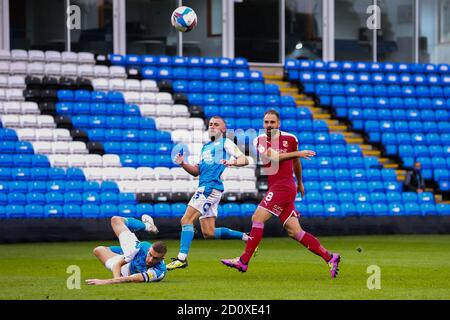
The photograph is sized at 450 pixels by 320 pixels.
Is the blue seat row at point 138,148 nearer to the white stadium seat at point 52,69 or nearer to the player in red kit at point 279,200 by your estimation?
the white stadium seat at point 52,69

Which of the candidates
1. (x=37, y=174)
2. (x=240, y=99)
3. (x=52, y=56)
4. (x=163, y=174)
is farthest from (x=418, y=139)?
(x=37, y=174)

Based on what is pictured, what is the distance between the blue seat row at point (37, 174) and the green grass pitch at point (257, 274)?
2.47 metres

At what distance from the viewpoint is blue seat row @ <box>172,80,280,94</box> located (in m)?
27.2

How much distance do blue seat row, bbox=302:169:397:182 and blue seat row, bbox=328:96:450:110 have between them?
3289mm

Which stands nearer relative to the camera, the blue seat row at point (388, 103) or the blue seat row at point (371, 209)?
the blue seat row at point (371, 209)

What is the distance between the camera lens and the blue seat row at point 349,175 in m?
25.2

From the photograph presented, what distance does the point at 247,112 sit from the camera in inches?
1053

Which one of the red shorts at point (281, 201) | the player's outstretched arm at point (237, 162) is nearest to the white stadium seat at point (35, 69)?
the player's outstretched arm at point (237, 162)

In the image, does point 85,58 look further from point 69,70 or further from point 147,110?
point 147,110

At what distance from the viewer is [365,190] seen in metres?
25.2

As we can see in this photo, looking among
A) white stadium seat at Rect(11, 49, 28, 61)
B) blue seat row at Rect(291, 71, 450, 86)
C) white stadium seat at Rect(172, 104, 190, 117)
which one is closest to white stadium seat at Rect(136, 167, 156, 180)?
white stadium seat at Rect(172, 104, 190, 117)

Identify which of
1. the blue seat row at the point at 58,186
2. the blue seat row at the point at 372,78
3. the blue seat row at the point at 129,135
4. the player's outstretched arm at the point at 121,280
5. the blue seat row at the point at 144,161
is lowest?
the player's outstretched arm at the point at 121,280

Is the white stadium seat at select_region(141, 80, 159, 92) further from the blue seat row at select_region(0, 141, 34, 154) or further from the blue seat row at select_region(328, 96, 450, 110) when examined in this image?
the blue seat row at select_region(328, 96, 450, 110)

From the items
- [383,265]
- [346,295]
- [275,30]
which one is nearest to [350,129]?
[275,30]
